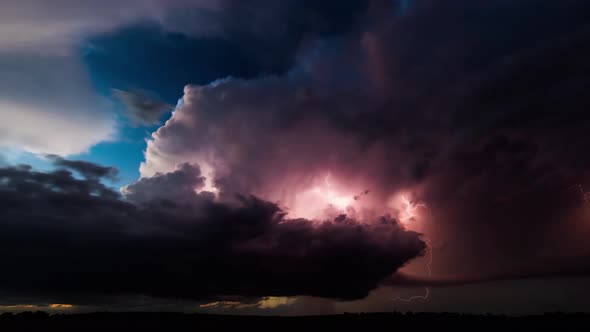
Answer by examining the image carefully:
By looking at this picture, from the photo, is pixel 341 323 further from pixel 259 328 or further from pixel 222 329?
pixel 222 329

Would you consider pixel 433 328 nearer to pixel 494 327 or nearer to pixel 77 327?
pixel 494 327

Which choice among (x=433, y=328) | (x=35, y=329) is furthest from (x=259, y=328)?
(x=35, y=329)

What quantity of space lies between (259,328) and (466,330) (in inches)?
2004

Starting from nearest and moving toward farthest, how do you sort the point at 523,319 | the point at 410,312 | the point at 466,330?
the point at 466,330 < the point at 523,319 < the point at 410,312

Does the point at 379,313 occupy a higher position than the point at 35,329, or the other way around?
the point at 379,313

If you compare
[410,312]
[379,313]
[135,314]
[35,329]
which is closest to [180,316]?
[135,314]

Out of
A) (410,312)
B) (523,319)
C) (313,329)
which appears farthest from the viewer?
(410,312)

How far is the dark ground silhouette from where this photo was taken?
96.7 metres

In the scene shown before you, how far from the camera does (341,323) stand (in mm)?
108500

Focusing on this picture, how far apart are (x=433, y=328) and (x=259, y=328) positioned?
145 ft

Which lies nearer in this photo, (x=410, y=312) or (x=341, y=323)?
(x=341, y=323)

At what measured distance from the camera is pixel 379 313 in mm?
130250

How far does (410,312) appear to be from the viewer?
126 metres

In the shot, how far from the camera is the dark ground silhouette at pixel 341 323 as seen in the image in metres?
96.7
